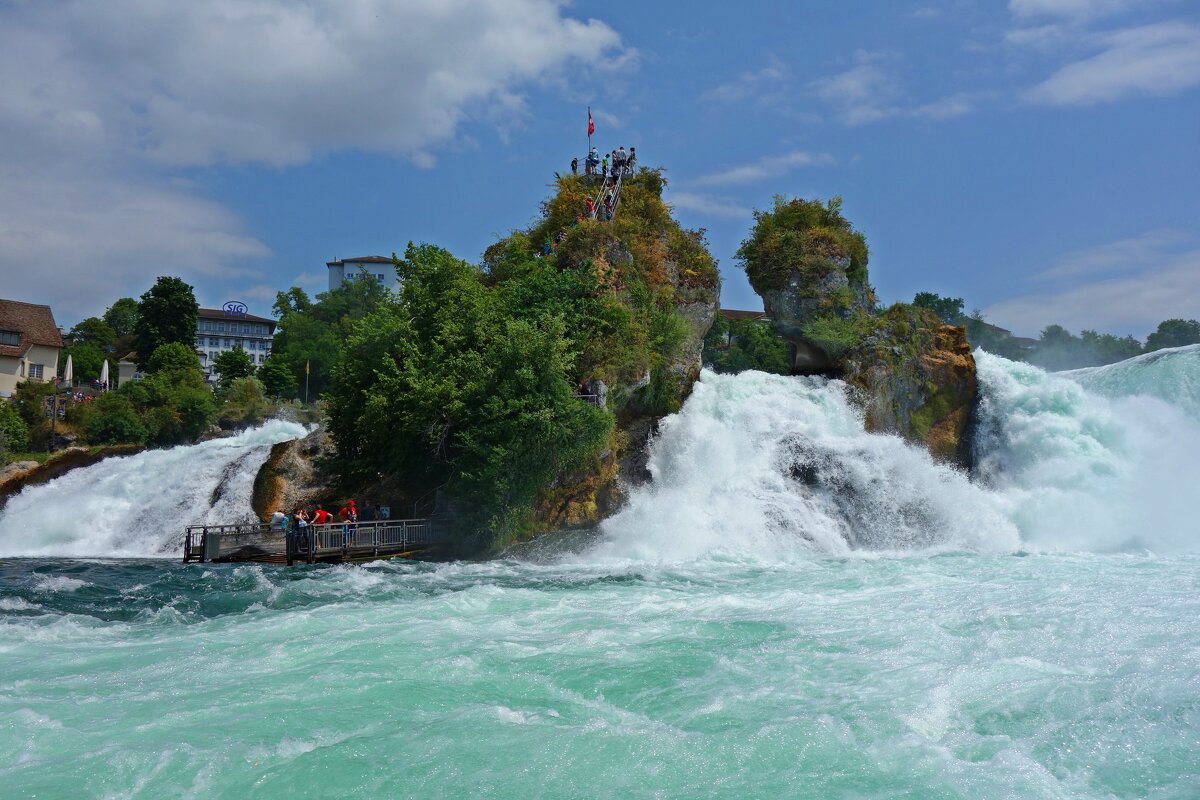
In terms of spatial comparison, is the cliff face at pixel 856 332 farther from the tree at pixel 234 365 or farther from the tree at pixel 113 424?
the tree at pixel 234 365

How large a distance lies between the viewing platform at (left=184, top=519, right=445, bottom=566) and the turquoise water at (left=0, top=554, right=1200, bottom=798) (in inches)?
157

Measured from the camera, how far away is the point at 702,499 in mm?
27781

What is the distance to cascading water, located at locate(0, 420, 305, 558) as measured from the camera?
96.0 ft

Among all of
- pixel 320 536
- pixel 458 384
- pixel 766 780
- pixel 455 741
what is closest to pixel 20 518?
pixel 320 536

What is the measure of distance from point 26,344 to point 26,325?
2.12 m

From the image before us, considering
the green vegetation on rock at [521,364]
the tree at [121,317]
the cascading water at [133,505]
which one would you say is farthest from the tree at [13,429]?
the tree at [121,317]

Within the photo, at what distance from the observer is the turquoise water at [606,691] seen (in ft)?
28.9

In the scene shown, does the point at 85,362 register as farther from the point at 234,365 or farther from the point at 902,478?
the point at 902,478

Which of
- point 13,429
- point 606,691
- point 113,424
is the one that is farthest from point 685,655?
point 113,424

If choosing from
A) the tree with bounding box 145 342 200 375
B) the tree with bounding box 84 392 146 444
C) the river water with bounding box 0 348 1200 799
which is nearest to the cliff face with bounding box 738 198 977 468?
the river water with bounding box 0 348 1200 799

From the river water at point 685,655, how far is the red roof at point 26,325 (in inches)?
1575

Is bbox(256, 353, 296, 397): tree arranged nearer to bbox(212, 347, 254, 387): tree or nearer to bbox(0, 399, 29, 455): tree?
bbox(212, 347, 254, 387): tree

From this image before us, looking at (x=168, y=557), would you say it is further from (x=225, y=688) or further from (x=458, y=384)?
(x=225, y=688)

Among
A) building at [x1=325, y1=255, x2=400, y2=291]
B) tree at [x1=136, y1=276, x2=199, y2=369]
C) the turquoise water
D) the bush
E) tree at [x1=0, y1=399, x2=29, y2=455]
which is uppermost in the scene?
building at [x1=325, y1=255, x2=400, y2=291]
